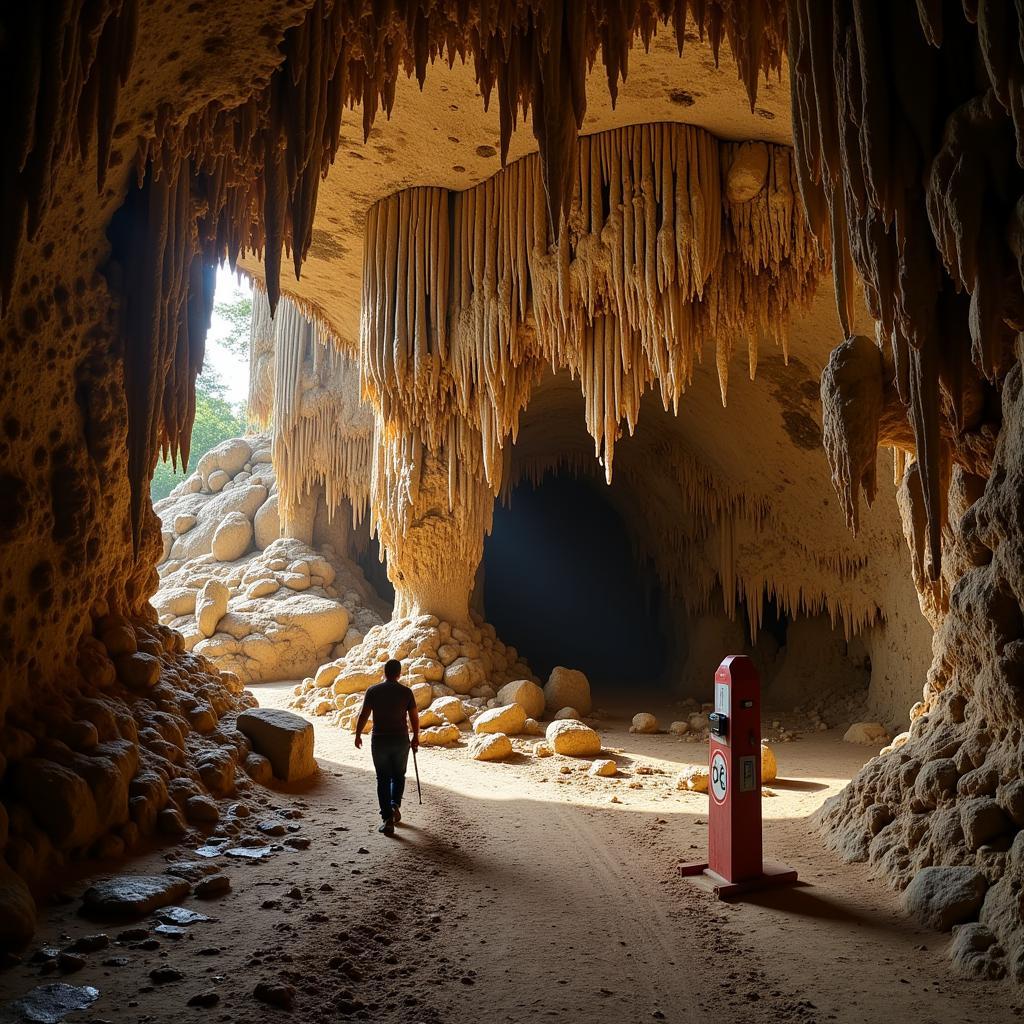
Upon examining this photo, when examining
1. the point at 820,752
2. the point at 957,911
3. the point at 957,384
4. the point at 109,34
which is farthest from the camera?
the point at 820,752

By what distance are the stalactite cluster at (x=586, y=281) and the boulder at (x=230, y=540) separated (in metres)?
8.93

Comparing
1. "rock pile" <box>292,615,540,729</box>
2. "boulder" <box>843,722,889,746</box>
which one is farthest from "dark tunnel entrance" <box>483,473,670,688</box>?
"boulder" <box>843,722,889,746</box>

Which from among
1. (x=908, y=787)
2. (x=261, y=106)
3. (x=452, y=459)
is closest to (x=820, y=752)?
(x=908, y=787)

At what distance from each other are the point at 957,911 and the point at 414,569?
30.4ft

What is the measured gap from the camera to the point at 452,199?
10867mm

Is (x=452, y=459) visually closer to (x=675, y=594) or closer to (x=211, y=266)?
(x=211, y=266)

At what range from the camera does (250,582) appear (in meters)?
17.3

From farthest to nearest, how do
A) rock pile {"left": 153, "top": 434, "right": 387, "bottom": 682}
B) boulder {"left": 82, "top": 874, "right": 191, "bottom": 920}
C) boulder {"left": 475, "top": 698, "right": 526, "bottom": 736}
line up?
rock pile {"left": 153, "top": 434, "right": 387, "bottom": 682} → boulder {"left": 475, "top": 698, "right": 526, "bottom": 736} → boulder {"left": 82, "top": 874, "right": 191, "bottom": 920}

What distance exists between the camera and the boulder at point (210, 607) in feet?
50.6

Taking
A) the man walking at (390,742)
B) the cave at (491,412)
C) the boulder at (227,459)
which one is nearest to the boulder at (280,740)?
the cave at (491,412)

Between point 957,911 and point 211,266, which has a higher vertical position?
point 211,266

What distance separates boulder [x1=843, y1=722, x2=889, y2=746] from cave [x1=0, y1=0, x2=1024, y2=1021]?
0.06m

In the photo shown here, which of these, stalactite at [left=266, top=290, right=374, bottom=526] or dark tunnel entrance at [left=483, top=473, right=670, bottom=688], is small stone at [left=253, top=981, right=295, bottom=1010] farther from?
dark tunnel entrance at [left=483, top=473, right=670, bottom=688]

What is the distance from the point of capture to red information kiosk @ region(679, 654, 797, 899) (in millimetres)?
5164
